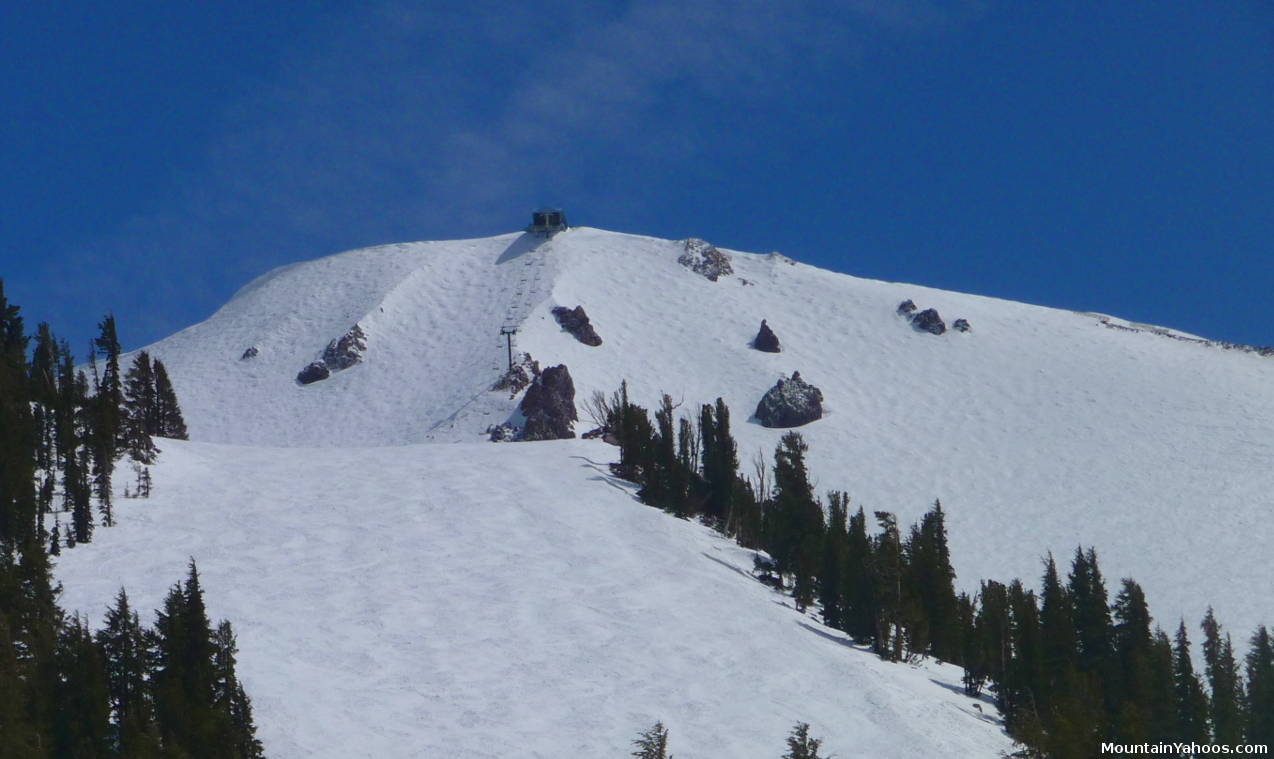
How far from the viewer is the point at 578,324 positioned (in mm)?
106125

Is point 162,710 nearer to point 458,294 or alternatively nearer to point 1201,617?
point 1201,617

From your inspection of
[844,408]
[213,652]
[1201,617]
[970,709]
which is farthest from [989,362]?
[213,652]

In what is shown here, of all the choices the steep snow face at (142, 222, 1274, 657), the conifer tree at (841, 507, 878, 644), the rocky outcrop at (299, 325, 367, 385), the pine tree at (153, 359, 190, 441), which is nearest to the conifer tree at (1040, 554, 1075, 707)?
the conifer tree at (841, 507, 878, 644)

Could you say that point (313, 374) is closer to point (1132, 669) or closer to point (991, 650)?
point (991, 650)

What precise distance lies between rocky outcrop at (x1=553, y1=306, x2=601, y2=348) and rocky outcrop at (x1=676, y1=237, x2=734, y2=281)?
20539mm

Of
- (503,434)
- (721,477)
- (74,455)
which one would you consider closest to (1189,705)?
(721,477)

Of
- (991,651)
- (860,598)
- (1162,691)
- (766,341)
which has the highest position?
(766,341)

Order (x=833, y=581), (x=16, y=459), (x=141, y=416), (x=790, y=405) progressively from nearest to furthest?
(x=16, y=459) → (x=833, y=581) → (x=141, y=416) → (x=790, y=405)

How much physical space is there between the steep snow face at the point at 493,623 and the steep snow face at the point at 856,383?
25.3 meters

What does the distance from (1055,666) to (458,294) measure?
7694 cm

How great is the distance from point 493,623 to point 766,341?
65119 millimetres

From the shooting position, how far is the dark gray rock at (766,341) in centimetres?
10769

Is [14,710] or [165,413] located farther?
[165,413]

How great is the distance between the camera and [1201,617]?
219 ft
